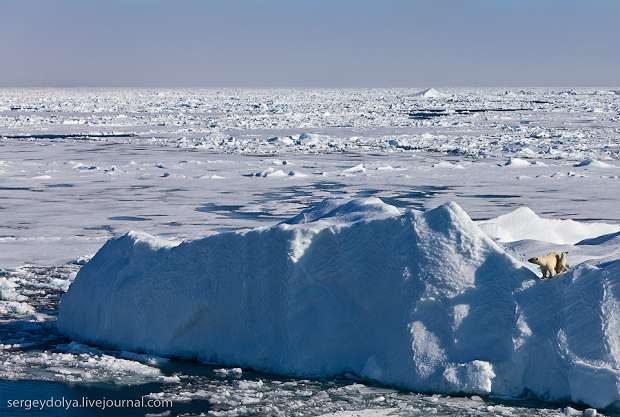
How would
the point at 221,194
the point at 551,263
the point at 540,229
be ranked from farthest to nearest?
the point at 221,194, the point at 540,229, the point at 551,263

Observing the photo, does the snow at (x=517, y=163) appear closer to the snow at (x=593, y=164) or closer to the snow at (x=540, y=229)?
the snow at (x=593, y=164)

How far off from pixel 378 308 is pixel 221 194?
12.4m

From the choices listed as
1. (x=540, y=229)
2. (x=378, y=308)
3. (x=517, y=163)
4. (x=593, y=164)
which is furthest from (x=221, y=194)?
(x=378, y=308)

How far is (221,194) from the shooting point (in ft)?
62.5

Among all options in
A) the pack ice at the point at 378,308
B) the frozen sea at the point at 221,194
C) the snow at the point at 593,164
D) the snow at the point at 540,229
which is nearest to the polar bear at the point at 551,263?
the pack ice at the point at 378,308

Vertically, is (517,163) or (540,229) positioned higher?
(540,229)

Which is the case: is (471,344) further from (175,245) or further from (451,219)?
(175,245)

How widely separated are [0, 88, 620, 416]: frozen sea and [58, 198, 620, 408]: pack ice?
19cm

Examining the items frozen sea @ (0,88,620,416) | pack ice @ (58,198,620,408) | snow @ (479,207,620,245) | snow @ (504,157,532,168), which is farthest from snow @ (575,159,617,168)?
pack ice @ (58,198,620,408)

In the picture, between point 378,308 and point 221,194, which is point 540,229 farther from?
point 221,194

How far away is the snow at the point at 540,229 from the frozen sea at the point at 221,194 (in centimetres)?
162

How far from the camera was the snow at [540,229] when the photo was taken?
458 inches

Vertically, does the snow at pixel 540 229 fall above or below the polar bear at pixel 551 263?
below

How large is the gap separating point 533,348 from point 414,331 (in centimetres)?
82
